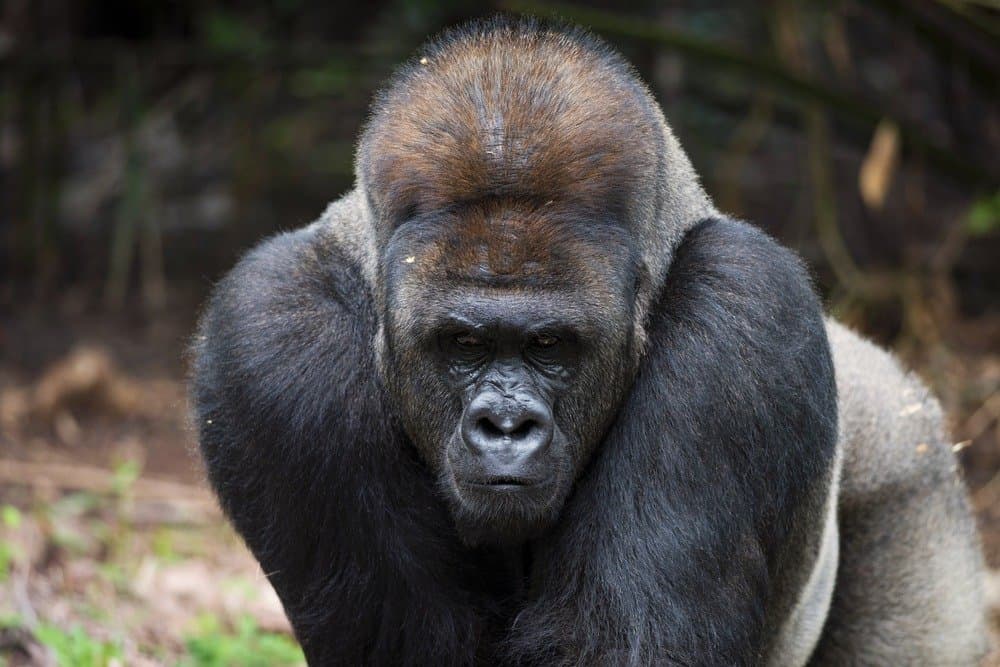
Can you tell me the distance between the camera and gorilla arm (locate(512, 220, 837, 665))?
11.3 feet

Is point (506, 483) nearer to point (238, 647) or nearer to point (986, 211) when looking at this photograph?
point (238, 647)

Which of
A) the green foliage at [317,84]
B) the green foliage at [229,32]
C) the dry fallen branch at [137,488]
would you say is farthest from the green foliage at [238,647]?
the green foliage at [317,84]

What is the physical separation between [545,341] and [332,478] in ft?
2.47

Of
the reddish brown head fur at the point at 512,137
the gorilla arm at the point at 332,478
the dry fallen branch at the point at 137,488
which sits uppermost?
the reddish brown head fur at the point at 512,137

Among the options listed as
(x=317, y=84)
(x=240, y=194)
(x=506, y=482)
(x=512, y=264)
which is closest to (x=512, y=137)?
(x=512, y=264)

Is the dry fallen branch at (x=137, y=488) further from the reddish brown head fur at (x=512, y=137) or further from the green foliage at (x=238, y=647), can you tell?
the reddish brown head fur at (x=512, y=137)

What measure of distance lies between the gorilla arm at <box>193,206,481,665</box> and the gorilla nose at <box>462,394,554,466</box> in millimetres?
476

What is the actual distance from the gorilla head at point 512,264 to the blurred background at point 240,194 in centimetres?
204

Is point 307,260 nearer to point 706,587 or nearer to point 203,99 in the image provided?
point 706,587

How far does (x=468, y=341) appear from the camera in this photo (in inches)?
132

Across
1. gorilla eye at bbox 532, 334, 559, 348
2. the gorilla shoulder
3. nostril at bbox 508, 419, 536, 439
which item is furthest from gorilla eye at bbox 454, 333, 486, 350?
the gorilla shoulder

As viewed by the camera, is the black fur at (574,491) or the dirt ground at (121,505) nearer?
the black fur at (574,491)

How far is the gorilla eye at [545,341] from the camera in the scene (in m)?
3.30

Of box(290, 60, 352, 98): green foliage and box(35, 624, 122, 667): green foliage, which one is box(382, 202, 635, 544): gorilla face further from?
box(290, 60, 352, 98): green foliage
